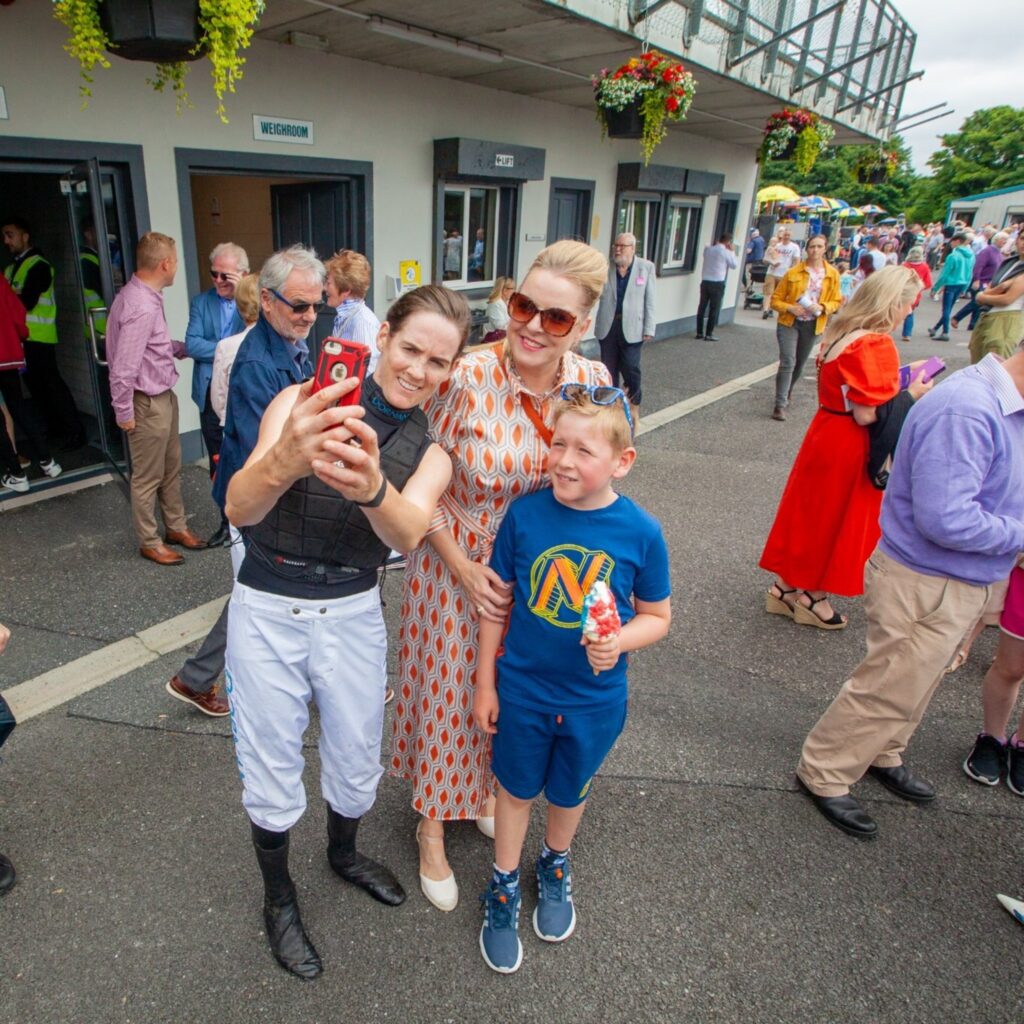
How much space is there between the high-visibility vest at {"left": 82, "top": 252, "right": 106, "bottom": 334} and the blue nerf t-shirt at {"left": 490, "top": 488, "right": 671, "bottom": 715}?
4.37 meters

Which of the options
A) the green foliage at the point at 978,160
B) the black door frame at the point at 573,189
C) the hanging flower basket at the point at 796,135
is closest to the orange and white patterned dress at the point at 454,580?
the black door frame at the point at 573,189

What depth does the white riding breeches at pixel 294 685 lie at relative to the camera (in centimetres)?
189

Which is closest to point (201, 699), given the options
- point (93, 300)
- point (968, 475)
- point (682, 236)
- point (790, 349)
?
point (968, 475)

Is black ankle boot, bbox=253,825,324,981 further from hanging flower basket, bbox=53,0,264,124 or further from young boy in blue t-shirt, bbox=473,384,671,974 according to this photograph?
hanging flower basket, bbox=53,0,264,124

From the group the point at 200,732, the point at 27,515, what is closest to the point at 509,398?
the point at 200,732

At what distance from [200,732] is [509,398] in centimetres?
219

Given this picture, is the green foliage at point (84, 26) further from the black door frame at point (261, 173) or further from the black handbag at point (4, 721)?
the black handbag at point (4, 721)

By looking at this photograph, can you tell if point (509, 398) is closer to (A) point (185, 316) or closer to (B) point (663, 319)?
(A) point (185, 316)

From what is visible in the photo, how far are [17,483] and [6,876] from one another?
12.9 ft

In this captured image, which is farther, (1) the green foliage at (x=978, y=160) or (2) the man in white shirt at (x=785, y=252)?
(1) the green foliage at (x=978, y=160)

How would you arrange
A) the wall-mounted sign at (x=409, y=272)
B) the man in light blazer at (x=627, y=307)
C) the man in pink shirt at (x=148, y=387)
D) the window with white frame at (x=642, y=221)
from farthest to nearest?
the window with white frame at (x=642, y=221)
the man in light blazer at (x=627, y=307)
the wall-mounted sign at (x=409, y=272)
the man in pink shirt at (x=148, y=387)

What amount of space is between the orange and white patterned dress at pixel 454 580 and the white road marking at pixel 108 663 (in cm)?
184

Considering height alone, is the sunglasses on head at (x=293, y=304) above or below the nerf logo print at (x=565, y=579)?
above

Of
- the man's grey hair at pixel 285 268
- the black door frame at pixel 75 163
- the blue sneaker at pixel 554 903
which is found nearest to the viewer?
the blue sneaker at pixel 554 903
